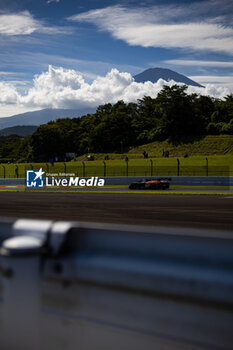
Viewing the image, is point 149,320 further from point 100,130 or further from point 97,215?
point 100,130

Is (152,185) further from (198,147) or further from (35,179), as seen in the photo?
(198,147)

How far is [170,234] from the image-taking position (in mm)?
3363

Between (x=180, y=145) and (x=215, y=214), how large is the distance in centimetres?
7455

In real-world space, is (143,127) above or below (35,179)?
above

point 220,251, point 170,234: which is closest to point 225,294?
point 220,251

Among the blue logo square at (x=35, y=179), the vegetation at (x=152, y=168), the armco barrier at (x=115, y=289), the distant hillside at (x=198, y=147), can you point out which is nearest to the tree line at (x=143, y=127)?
the distant hillside at (x=198, y=147)

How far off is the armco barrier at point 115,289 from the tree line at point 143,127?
292 ft

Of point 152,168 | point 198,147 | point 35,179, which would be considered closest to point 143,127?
point 198,147

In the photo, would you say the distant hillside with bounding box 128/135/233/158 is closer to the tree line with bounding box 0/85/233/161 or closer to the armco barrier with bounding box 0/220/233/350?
the tree line with bounding box 0/85/233/161

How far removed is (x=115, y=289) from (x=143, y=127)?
106978 mm

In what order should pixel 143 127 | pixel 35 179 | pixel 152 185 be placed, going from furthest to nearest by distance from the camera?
pixel 143 127 < pixel 35 179 < pixel 152 185

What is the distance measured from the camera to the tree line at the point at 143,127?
9712cm

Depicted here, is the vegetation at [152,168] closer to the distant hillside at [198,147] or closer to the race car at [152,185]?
the distant hillside at [198,147]

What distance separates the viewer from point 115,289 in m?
3.41
